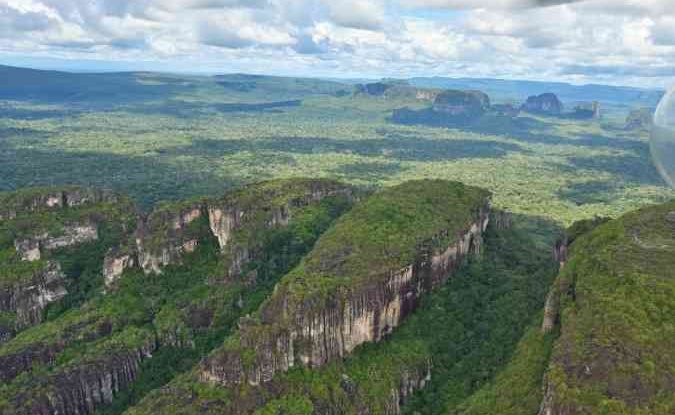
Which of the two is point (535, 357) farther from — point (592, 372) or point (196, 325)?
point (196, 325)

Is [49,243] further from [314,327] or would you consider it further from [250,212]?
[314,327]

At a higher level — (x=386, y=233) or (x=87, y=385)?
(x=386, y=233)

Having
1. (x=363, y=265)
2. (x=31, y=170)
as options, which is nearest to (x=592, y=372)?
(x=363, y=265)

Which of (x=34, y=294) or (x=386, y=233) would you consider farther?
(x=34, y=294)

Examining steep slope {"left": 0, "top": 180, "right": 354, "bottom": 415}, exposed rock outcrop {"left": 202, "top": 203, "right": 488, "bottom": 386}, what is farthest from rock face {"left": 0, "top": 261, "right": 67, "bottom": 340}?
exposed rock outcrop {"left": 202, "top": 203, "right": 488, "bottom": 386}

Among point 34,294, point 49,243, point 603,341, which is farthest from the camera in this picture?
point 49,243

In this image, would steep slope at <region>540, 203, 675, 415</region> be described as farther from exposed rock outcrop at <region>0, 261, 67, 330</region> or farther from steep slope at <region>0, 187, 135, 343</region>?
exposed rock outcrop at <region>0, 261, 67, 330</region>

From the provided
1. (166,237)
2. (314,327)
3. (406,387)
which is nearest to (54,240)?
(166,237)

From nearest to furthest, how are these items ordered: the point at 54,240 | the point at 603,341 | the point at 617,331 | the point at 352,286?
the point at 603,341, the point at 617,331, the point at 352,286, the point at 54,240
